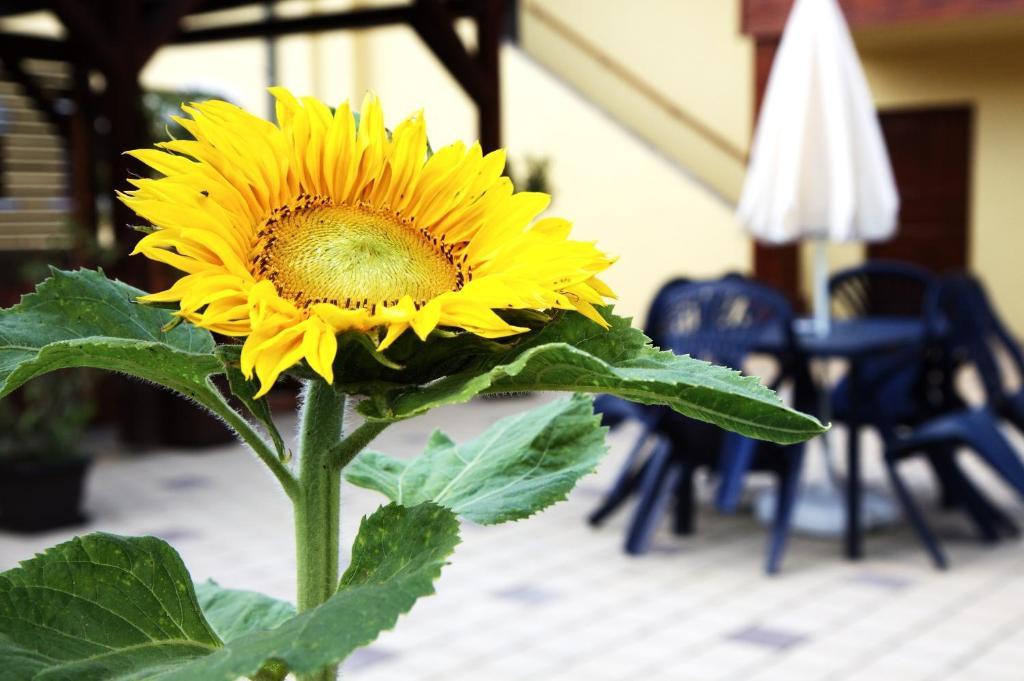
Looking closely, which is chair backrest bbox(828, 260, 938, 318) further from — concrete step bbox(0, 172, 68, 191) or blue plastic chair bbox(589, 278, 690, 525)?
concrete step bbox(0, 172, 68, 191)

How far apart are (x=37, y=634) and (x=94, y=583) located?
0.03 metres

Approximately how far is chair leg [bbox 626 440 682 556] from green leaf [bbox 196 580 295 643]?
473 cm

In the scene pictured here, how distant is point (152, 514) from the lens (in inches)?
244

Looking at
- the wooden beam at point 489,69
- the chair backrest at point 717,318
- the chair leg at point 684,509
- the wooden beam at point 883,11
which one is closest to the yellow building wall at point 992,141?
the wooden beam at point 883,11

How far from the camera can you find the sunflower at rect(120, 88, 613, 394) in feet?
1.64

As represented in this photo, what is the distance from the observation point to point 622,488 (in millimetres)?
5863

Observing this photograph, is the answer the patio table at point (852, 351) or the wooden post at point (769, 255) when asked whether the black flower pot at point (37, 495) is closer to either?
the patio table at point (852, 351)

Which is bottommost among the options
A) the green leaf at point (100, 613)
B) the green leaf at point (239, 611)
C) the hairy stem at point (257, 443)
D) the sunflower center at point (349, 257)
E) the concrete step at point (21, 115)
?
the concrete step at point (21, 115)

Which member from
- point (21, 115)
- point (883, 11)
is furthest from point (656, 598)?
point (21, 115)

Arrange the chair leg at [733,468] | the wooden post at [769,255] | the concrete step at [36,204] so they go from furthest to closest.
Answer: the wooden post at [769,255] < the concrete step at [36,204] < the chair leg at [733,468]

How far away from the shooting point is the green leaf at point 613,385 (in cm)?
50

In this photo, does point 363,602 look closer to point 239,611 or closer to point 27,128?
point 239,611

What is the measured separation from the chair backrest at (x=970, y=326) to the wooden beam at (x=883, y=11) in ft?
22.0

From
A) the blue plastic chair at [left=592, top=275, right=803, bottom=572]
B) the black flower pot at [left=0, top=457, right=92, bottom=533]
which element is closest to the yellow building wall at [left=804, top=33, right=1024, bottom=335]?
the blue plastic chair at [left=592, top=275, right=803, bottom=572]
